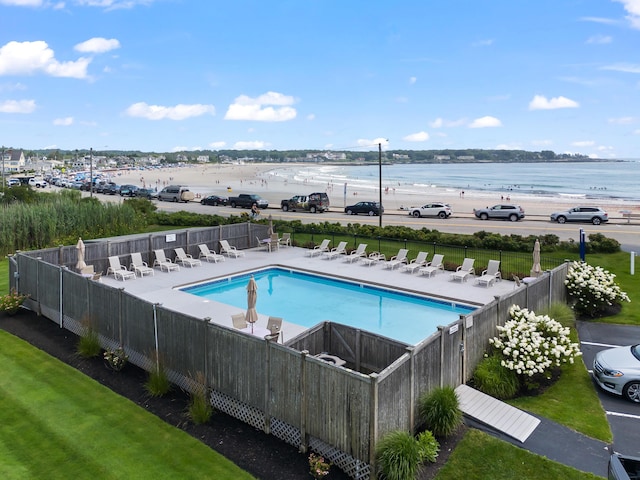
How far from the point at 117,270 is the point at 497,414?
15752 millimetres

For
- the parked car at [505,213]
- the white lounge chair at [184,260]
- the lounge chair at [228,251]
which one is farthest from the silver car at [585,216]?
the white lounge chair at [184,260]

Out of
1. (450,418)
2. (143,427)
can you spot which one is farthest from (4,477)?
(450,418)

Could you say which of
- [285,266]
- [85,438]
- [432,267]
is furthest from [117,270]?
[432,267]

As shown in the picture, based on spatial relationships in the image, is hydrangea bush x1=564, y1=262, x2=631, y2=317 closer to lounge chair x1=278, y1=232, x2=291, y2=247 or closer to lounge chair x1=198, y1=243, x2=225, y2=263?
lounge chair x1=198, y1=243, x2=225, y2=263

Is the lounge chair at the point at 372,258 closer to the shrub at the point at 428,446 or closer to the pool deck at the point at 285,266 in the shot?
the pool deck at the point at 285,266

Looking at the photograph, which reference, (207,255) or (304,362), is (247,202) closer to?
(207,255)

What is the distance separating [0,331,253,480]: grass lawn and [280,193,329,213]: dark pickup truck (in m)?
37.8

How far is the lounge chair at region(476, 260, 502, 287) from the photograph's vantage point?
19.9 meters

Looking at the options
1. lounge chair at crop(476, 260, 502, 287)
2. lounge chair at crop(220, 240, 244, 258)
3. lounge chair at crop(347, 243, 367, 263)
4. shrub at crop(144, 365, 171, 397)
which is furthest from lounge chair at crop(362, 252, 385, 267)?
shrub at crop(144, 365, 171, 397)

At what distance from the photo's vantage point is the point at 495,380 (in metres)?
11.1

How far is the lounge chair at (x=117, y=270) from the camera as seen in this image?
20266mm

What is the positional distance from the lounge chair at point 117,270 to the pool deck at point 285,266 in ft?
0.85

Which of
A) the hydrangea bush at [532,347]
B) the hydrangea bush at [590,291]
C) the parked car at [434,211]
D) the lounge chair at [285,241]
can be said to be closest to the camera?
the hydrangea bush at [532,347]

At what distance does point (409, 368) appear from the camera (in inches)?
346
